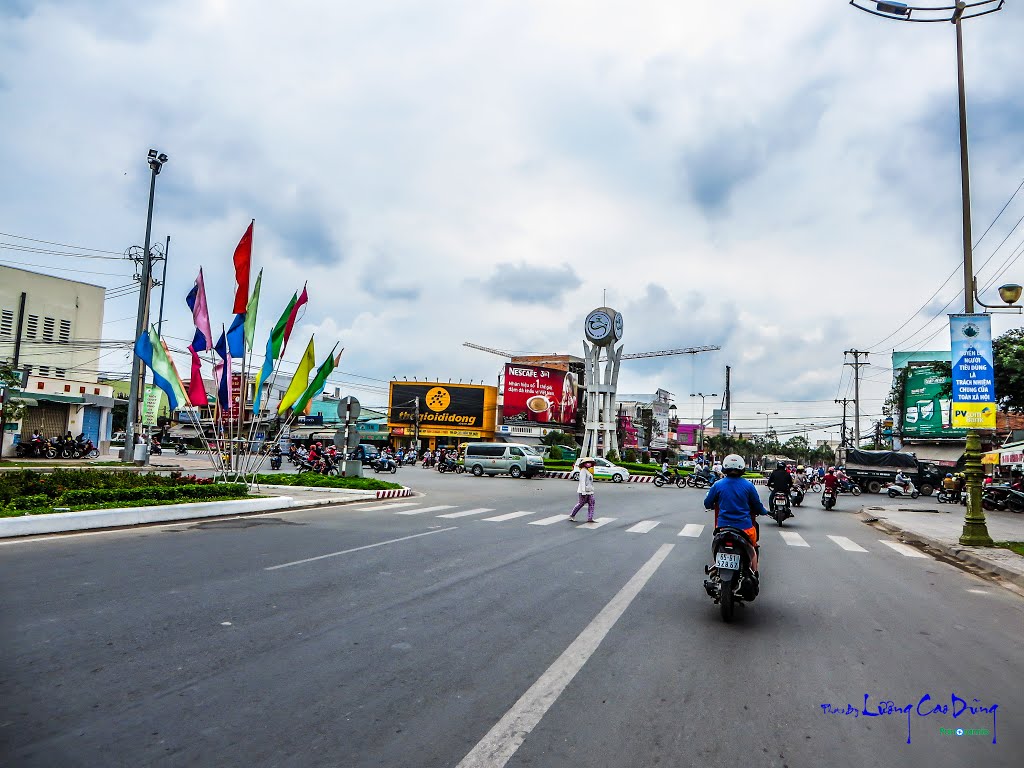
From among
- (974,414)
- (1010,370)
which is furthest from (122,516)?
(1010,370)

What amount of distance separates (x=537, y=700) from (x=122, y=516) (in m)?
11.3

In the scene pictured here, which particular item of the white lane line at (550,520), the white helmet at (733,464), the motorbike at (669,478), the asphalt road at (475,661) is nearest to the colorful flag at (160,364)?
the asphalt road at (475,661)

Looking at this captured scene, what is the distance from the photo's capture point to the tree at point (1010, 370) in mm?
24594

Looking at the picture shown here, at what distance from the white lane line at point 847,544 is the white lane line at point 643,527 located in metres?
3.90

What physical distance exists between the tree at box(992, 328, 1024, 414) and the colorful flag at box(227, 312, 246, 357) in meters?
25.0

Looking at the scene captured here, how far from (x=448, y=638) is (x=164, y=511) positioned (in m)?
10.4

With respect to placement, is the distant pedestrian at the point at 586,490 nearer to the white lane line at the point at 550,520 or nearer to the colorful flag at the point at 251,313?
the white lane line at the point at 550,520

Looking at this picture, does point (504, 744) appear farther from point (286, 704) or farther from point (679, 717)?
point (286, 704)

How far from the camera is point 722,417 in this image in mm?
85062

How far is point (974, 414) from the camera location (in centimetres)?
1298

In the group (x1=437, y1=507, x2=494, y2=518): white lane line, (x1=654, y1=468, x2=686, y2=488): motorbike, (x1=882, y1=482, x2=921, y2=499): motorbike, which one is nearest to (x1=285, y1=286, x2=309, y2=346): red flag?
(x1=437, y1=507, x2=494, y2=518): white lane line

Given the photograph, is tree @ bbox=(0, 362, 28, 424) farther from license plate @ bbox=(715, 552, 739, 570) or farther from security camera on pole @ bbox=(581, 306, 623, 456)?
security camera on pole @ bbox=(581, 306, 623, 456)

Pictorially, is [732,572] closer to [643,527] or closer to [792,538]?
[643,527]

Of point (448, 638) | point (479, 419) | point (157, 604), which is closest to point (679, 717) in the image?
point (448, 638)
